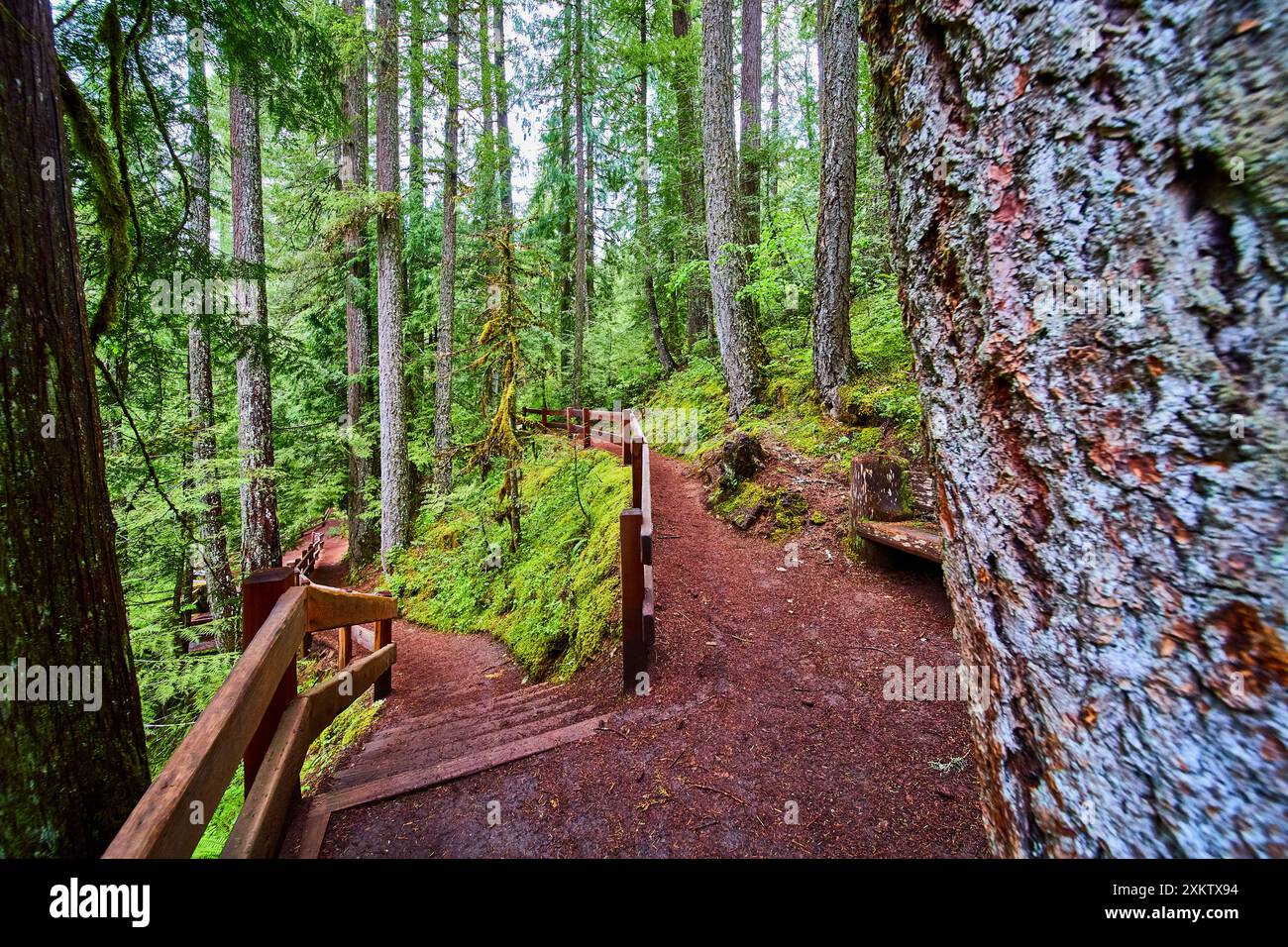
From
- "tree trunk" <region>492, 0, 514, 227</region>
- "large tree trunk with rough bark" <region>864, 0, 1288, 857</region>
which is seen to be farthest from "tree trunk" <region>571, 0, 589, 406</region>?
"large tree trunk with rough bark" <region>864, 0, 1288, 857</region>

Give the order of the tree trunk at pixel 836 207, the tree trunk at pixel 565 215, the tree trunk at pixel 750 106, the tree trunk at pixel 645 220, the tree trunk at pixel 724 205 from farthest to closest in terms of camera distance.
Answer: the tree trunk at pixel 645 220, the tree trunk at pixel 565 215, the tree trunk at pixel 750 106, the tree trunk at pixel 724 205, the tree trunk at pixel 836 207

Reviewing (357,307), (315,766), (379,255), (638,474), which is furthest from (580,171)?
(315,766)

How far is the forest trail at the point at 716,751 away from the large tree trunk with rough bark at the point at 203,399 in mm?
3983

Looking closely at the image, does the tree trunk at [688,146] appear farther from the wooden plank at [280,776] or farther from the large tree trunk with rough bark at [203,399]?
the wooden plank at [280,776]

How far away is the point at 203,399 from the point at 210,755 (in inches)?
453

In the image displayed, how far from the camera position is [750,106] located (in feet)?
42.7

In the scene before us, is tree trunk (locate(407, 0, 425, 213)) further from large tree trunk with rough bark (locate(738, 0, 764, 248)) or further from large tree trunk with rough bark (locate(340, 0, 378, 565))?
large tree trunk with rough bark (locate(738, 0, 764, 248))

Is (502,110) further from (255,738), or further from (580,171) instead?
(255,738)

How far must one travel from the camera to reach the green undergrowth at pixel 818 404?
675 centimetres

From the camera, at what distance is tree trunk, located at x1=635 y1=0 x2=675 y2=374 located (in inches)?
646

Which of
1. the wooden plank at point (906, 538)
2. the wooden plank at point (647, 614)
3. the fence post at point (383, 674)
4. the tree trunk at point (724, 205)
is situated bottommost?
the fence post at point (383, 674)

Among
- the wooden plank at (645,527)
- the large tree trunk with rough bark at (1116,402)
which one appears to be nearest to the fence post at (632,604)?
the wooden plank at (645,527)
